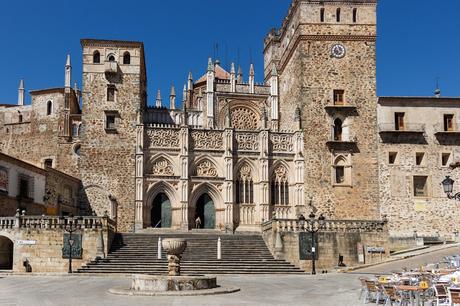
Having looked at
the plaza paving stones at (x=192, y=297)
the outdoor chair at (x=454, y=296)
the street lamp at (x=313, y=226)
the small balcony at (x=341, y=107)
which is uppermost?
the small balcony at (x=341, y=107)

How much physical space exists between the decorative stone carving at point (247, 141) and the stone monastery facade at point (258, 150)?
0.07 m

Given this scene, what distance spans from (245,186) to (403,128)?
11.5 m

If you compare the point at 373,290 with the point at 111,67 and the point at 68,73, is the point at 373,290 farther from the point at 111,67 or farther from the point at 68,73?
the point at 68,73

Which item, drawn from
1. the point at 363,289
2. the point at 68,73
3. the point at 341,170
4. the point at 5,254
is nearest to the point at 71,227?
the point at 5,254

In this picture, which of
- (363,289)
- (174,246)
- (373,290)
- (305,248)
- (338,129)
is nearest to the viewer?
(373,290)

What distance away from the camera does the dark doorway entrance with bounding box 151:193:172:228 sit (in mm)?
41625

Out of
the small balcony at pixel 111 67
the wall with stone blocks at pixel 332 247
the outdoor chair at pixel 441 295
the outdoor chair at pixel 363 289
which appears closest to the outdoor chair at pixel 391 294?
the outdoor chair at pixel 441 295

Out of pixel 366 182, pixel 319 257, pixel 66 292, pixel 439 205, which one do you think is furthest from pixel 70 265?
pixel 439 205

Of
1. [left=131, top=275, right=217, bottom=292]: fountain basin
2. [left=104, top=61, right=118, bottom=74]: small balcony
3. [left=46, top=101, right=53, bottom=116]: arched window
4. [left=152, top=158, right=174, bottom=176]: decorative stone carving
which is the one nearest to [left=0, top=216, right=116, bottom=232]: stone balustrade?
[left=152, top=158, right=174, bottom=176]: decorative stone carving

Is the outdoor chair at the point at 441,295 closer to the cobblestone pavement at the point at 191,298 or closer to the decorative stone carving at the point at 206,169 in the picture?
the cobblestone pavement at the point at 191,298

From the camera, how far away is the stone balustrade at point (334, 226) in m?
34.6

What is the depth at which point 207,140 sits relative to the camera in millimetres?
42656

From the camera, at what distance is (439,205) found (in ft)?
132

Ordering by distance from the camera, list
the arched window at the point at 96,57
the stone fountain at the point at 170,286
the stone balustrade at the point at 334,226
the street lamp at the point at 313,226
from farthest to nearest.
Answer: the arched window at the point at 96,57 < the stone balustrade at the point at 334,226 < the street lamp at the point at 313,226 < the stone fountain at the point at 170,286
